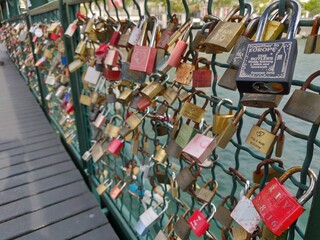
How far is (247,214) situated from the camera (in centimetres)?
54

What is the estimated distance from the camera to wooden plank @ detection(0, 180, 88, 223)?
133cm

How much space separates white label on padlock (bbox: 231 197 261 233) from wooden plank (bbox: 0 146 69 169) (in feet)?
5.10

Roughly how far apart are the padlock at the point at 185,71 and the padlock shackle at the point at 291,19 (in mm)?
197

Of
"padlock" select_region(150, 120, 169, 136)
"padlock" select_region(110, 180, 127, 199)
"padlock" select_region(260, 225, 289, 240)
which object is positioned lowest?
"padlock" select_region(110, 180, 127, 199)

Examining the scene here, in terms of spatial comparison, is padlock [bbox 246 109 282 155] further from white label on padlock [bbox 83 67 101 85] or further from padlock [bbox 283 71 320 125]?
white label on padlock [bbox 83 67 101 85]

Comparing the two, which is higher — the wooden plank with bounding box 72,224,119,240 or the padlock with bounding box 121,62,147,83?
the padlock with bounding box 121,62,147,83

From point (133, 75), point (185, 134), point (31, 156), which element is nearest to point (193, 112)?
point (185, 134)

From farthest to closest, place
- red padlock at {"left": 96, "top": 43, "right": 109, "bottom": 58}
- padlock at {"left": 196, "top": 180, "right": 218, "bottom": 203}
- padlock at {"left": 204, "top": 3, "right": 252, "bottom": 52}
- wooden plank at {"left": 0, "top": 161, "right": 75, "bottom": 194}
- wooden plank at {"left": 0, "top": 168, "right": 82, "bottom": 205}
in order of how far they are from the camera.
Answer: wooden plank at {"left": 0, "top": 161, "right": 75, "bottom": 194}
wooden plank at {"left": 0, "top": 168, "right": 82, "bottom": 205}
red padlock at {"left": 96, "top": 43, "right": 109, "bottom": 58}
padlock at {"left": 196, "top": 180, "right": 218, "bottom": 203}
padlock at {"left": 204, "top": 3, "right": 252, "bottom": 52}

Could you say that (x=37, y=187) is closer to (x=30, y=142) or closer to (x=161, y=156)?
(x=30, y=142)

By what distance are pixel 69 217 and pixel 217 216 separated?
89 cm

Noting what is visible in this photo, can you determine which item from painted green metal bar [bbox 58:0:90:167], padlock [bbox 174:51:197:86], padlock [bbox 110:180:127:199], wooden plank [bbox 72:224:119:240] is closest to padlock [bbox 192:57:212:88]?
padlock [bbox 174:51:197:86]

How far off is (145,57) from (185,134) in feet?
0.75

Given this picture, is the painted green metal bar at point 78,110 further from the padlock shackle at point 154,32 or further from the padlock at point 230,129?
the padlock at point 230,129

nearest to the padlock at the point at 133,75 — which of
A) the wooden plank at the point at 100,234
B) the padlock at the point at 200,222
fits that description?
the padlock at the point at 200,222
